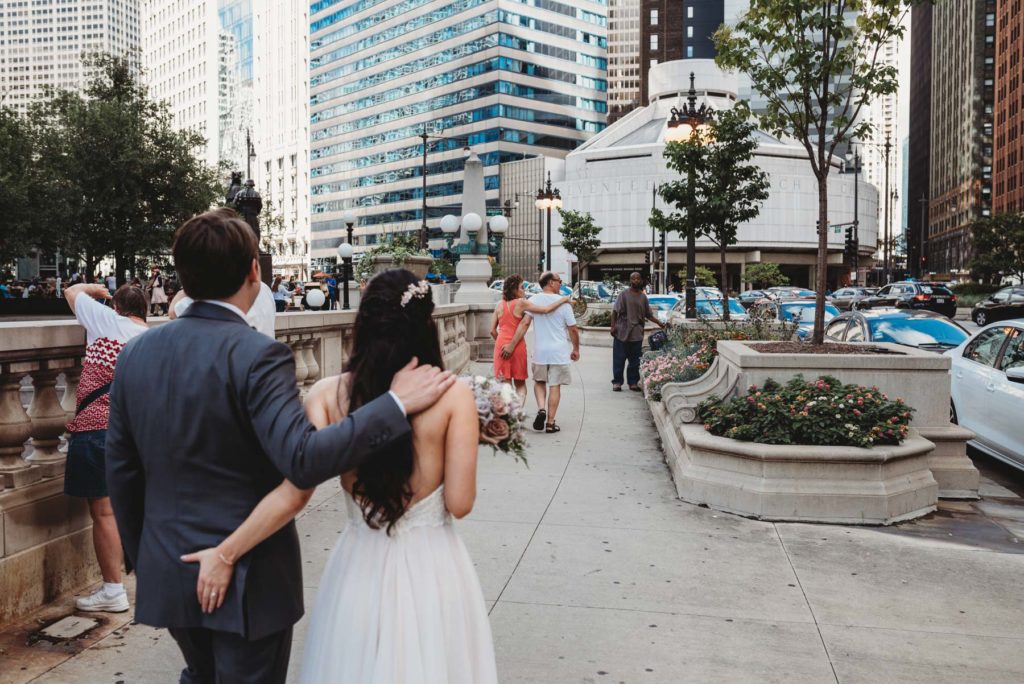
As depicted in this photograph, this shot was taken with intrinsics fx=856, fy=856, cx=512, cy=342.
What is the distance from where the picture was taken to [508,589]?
17.4 feet

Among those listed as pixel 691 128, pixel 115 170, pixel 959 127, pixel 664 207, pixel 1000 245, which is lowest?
pixel 1000 245

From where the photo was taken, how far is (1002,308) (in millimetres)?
33594

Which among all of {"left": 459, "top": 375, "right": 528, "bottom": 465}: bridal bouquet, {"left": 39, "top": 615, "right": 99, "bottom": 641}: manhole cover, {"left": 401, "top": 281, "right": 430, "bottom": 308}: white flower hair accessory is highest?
{"left": 401, "top": 281, "right": 430, "bottom": 308}: white flower hair accessory

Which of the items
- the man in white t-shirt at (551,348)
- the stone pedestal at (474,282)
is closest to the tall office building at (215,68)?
the stone pedestal at (474,282)

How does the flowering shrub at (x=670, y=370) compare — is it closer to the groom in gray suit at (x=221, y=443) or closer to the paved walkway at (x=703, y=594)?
the paved walkway at (x=703, y=594)

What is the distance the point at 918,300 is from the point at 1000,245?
30.0 meters

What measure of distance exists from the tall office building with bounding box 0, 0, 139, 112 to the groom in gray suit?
20867 cm

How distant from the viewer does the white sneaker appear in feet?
15.6

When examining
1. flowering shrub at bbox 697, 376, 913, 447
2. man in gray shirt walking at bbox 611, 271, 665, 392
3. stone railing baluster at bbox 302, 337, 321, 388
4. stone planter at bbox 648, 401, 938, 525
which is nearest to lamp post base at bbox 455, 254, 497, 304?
man in gray shirt walking at bbox 611, 271, 665, 392

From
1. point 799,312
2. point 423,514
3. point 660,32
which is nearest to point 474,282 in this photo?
point 799,312

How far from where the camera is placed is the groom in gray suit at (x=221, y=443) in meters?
2.24

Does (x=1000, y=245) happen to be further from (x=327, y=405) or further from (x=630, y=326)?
(x=327, y=405)

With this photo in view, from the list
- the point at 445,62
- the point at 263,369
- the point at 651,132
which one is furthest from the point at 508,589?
the point at 445,62

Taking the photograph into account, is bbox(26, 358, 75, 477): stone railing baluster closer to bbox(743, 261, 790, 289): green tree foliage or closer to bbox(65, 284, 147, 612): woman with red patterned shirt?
bbox(65, 284, 147, 612): woman with red patterned shirt
